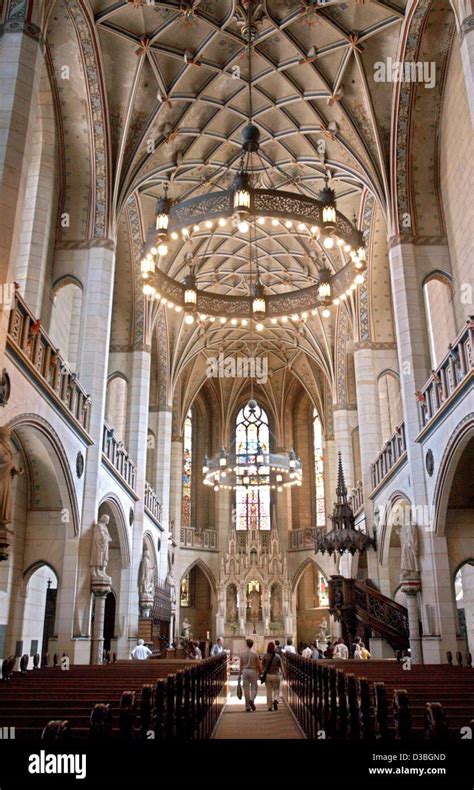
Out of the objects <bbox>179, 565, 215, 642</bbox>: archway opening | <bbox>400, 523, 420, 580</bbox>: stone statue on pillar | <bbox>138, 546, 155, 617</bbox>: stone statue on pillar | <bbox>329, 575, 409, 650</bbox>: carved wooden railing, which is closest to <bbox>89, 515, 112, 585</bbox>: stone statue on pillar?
<bbox>400, 523, 420, 580</bbox>: stone statue on pillar

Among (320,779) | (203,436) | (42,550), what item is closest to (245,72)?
(42,550)

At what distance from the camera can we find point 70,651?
14273 millimetres

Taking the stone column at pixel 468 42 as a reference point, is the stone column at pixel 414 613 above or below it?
below

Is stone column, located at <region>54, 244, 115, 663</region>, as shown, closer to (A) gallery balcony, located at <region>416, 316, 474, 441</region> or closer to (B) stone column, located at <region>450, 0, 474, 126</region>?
(A) gallery balcony, located at <region>416, 316, 474, 441</region>

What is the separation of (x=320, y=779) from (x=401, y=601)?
19207 mm

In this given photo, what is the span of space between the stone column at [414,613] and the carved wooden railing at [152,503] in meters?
11.5

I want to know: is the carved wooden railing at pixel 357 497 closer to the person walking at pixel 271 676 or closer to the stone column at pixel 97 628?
the person walking at pixel 271 676

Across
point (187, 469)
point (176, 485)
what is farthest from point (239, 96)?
point (187, 469)

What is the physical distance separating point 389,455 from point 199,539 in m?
17.8

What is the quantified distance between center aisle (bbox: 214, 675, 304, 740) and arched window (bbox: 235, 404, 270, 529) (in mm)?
21270

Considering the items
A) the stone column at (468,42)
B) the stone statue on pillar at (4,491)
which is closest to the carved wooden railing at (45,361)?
the stone statue on pillar at (4,491)

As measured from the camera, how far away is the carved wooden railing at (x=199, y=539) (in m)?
34.6

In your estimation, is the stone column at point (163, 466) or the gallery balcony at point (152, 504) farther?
the stone column at point (163, 466)

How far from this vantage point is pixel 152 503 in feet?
86.4
